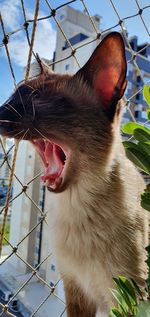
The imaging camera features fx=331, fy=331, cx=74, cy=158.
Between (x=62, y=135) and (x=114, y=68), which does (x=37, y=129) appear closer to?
(x=62, y=135)

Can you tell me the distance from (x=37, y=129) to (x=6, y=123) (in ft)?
0.22

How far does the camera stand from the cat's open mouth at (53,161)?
733mm

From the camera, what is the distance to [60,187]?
29.0 inches

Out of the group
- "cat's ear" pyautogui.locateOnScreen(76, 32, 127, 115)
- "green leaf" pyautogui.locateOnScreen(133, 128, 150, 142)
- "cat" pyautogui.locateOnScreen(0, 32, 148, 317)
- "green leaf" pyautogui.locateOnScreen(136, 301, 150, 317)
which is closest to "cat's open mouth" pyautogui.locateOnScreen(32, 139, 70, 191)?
"cat" pyautogui.locateOnScreen(0, 32, 148, 317)

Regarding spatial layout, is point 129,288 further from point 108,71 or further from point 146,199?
point 108,71

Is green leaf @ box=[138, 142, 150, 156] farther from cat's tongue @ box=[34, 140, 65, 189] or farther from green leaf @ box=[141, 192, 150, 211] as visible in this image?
cat's tongue @ box=[34, 140, 65, 189]

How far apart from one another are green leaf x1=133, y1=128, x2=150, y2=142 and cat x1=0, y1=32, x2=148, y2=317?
8.9 inches

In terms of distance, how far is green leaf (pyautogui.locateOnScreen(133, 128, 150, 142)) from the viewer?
0.51 m

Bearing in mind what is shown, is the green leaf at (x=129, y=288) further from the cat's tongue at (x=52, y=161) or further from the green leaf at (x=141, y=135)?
the cat's tongue at (x=52, y=161)

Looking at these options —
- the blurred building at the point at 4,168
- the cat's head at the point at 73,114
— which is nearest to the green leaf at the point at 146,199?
the cat's head at the point at 73,114

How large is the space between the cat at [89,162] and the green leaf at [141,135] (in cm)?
23

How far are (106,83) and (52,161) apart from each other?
212 mm

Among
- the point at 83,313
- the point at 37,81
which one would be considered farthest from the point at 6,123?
the point at 83,313

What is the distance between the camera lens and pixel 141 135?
19.9 inches
